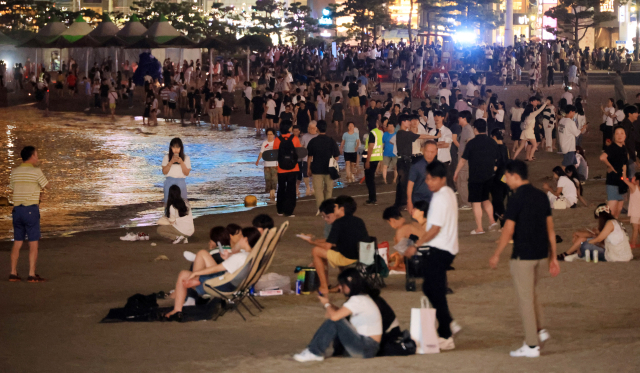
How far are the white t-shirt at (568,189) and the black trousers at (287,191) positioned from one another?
4.81 m

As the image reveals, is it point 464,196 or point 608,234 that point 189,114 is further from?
point 608,234

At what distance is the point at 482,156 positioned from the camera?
11.7 metres

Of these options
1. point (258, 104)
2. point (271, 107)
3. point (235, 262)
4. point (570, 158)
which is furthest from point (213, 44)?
point (235, 262)

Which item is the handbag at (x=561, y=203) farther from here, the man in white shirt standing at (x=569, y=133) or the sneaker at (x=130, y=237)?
the sneaker at (x=130, y=237)

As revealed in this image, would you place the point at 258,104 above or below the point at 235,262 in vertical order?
Result: above

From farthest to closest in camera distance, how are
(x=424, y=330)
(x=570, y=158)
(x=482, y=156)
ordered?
1. (x=570, y=158)
2. (x=482, y=156)
3. (x=424, y=330)

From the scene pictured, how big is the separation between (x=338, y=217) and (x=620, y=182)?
5359 mm

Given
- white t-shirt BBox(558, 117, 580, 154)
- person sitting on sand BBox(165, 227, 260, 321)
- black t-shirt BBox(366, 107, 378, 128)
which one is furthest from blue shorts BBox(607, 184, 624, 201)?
black t-shirt BBox(366, 107, 378, 128)

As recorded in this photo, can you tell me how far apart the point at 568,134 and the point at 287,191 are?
5.88m

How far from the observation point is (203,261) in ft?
27.9

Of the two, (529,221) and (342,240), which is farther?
(342,240)

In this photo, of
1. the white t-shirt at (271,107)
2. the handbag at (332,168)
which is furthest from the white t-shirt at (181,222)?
the white t-shirt at (271,107)

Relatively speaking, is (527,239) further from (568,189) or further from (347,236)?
(568,189)

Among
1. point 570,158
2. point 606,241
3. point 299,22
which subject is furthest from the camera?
point 299,22
